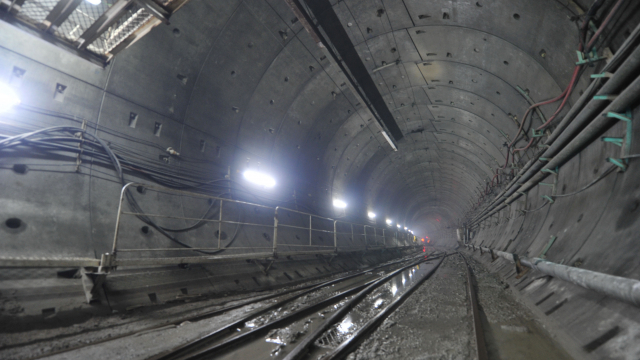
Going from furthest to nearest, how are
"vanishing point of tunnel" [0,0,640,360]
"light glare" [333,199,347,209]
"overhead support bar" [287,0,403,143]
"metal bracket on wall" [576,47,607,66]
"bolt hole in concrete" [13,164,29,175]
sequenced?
"light glare" [333,199,347,209] → "overhead support bar" [287,0,403,143] → "bolt hole in concrete" [13,164,29,175] → "metal bracket on wall" [576,47,607,66] → "vanishing point of tunnel" [0,0,640,360]

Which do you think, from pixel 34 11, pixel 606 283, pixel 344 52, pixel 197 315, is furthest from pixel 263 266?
pixel 344 52

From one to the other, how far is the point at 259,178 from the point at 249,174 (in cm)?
47

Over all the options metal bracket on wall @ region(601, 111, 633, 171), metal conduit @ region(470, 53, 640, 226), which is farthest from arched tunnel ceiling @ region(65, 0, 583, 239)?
metal bracket on wall @ region(601, 111, 633, 171)

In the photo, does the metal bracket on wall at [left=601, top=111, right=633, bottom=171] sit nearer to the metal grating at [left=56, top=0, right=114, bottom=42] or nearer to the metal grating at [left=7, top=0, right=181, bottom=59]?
the metal grating at [left=7, top=0, right=181, bottom=59]

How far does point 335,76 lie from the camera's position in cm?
969

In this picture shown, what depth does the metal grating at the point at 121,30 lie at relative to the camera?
394 centimetres

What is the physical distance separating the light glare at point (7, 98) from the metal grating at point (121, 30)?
1431 millimetres

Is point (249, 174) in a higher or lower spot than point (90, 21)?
lower

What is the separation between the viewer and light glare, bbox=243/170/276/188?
8.72 metres

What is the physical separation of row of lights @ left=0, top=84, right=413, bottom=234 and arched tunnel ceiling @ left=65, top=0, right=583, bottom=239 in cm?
37

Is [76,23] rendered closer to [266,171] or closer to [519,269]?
[266,171]

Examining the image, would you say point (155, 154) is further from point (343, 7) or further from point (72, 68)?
point (343, 7)

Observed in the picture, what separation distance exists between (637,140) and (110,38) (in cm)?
723

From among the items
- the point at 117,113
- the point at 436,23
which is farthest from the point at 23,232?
the point at 436,23
